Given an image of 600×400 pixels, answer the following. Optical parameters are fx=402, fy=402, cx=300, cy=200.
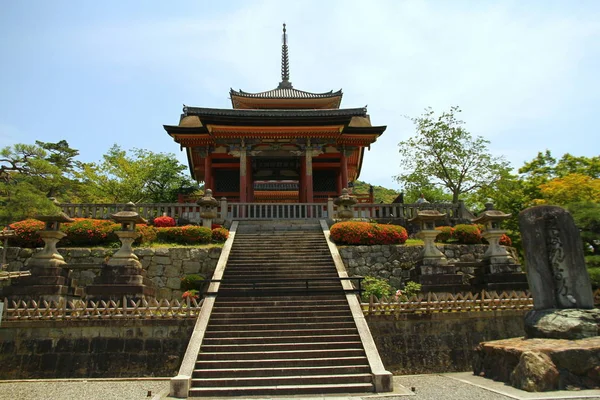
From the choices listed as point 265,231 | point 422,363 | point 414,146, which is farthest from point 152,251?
point 414,146

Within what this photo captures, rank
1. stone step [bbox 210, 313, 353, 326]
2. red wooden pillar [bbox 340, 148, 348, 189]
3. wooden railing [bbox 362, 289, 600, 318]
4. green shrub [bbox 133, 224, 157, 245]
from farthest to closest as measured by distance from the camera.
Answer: red wooden pillar [bbox 340, 148, 348, 189] < green shrub [bbox 133, 224, 157, 245] < wooden railing [bbox 362, 289, 600, 318] < stone step [bbox 210, 313, 353, 326]

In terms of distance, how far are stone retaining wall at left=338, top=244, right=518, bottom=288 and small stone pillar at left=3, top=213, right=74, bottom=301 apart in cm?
943

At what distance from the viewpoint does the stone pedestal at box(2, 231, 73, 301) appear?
11.3 m

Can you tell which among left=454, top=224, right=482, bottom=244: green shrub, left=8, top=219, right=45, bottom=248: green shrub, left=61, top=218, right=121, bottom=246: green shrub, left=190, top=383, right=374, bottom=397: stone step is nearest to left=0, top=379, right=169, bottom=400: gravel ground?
left=190, top=383, right=374, bottom=397: stone step

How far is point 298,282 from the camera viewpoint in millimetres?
12766

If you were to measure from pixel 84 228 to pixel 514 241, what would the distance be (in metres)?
23.0

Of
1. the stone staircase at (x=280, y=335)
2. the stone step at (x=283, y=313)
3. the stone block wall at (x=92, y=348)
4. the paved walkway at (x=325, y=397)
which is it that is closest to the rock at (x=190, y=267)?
the stone staircase at (x=280, y=335)

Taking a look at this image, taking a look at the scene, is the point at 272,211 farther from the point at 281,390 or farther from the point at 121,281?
the point at 281,390

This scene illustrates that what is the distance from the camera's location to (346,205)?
60.6 ft

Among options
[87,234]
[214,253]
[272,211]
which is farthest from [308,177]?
[87,234]

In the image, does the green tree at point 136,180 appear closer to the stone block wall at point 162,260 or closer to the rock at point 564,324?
the stone block wall at point 162,260

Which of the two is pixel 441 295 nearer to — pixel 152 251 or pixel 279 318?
pixel 279 318

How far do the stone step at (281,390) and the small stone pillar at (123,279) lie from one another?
4.56m

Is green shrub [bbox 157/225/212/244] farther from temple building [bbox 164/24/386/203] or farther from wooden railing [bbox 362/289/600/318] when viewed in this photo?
wooden railing [bbox 362/289/600/318]
